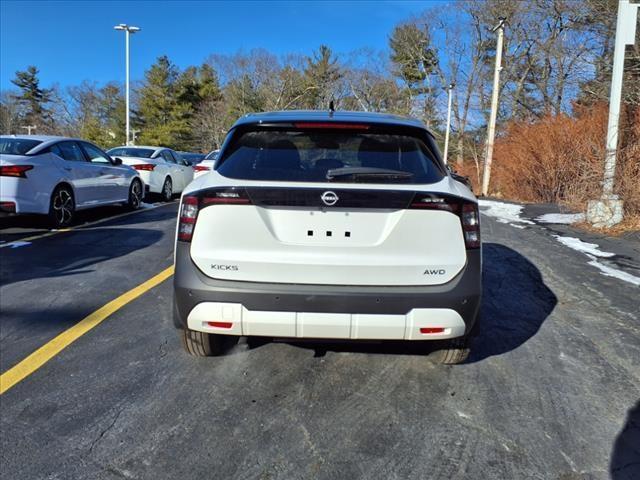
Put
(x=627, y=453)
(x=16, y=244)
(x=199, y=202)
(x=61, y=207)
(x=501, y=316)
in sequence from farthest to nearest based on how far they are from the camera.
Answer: (x=61, y=207), (x=16, y=244), (x=501, y=316), (x=199, y=202), (x=627, y=453)

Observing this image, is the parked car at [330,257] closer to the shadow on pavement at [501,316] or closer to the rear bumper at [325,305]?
the rear bumper at [325,305]

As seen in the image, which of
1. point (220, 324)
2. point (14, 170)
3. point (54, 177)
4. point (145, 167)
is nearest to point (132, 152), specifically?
point (145, 167)

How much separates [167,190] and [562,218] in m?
10.1

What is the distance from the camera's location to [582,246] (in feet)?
24.2

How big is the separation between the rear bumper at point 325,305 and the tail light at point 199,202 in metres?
0.16

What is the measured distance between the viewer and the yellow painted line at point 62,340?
3.20 m

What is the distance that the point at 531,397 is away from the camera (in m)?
3.01

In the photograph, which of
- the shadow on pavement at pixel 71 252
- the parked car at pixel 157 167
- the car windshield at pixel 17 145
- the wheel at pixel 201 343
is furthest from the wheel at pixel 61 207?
the wheel at pixel 201 343

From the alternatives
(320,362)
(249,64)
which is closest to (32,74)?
(249,64)

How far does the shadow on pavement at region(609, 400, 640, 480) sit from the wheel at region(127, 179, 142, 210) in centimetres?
1045

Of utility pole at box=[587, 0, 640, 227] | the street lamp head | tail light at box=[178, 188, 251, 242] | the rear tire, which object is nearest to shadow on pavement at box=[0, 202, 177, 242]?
tail light at box=[178, 188, 251, 242]

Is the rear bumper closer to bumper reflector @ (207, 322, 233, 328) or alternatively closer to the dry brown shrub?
bumper reflector @ (207, 322, 233, 328)

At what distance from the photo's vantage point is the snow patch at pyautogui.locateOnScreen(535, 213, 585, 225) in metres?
9.85

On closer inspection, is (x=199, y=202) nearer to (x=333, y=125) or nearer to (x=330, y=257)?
(x=330, y=257)
